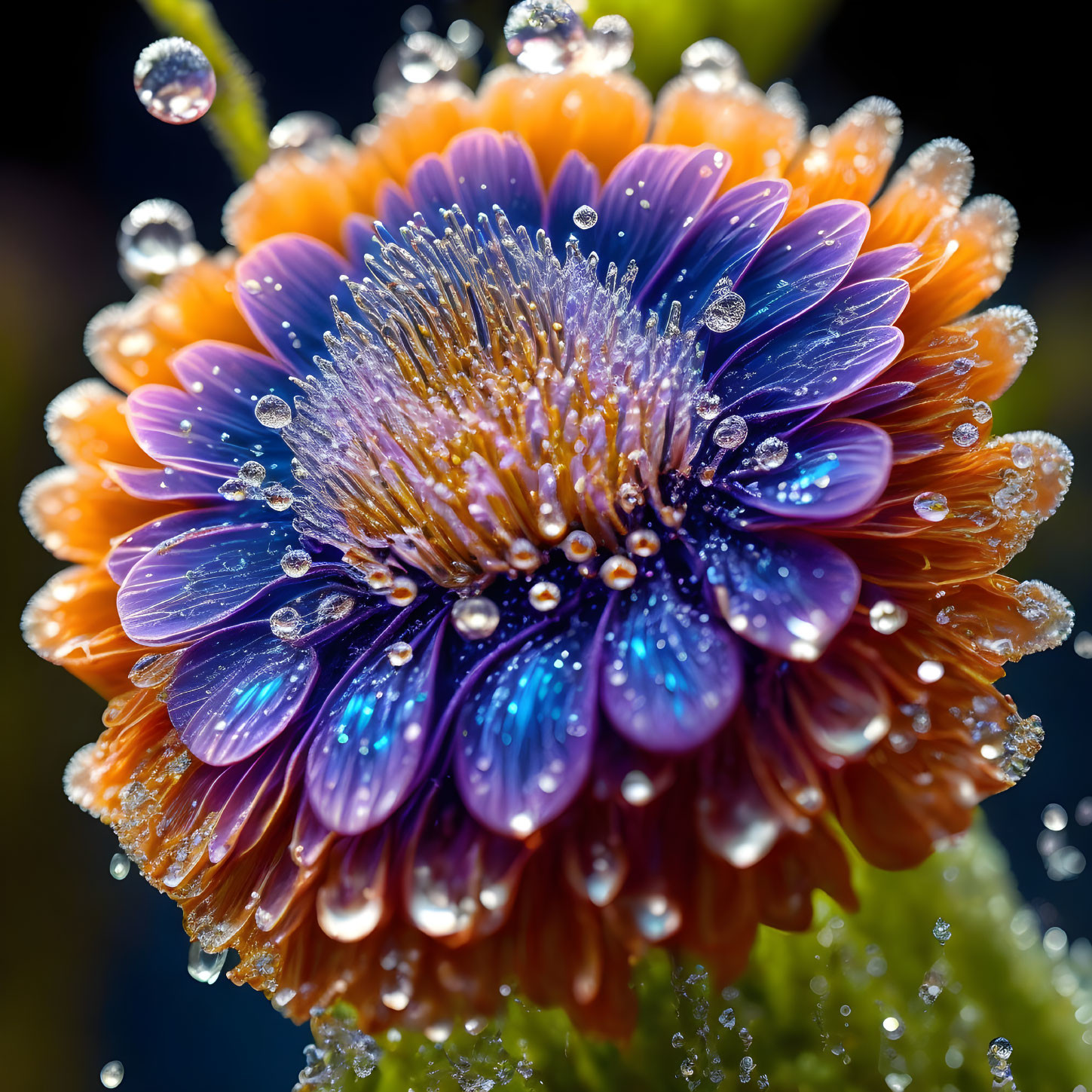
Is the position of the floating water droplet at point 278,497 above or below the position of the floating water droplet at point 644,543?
above

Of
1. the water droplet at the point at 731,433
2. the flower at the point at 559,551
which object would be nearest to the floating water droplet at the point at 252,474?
the flower at the point at 559,551

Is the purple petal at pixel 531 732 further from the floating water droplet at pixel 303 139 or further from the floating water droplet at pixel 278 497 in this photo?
the floating water droplet at pixel 303 139

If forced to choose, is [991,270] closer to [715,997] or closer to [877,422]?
[877,422]

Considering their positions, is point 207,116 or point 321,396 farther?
point 207,116

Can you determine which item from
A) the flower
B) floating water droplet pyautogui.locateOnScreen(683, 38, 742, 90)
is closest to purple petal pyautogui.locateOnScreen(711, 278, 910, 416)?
the flower

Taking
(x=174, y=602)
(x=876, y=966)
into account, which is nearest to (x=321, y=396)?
(x=174, y=602)
